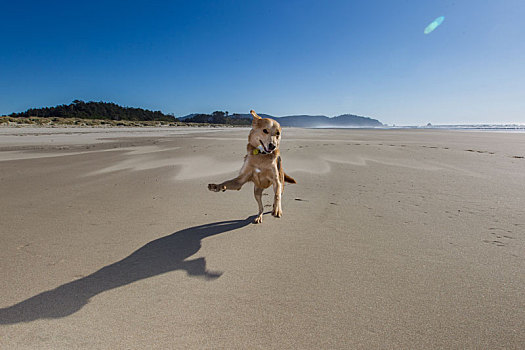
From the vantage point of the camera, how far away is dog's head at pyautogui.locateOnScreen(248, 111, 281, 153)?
3.23 m

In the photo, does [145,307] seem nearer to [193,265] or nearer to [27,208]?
[193,265]

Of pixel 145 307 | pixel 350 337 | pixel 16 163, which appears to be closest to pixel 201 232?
pixel 145 307

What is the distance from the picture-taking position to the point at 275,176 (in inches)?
134

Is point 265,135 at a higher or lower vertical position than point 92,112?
lower

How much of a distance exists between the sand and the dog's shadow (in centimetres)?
1

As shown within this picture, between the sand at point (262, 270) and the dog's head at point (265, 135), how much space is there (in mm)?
1176

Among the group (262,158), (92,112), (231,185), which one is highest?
(92,112)

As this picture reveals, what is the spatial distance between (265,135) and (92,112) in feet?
261

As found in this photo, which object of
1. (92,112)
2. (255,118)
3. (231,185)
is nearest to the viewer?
(231,185)

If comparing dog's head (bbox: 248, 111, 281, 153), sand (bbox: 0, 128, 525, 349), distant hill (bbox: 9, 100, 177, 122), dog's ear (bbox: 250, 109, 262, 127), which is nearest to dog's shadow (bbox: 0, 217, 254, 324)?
sand (bbox: 0, 128, 525, 349)

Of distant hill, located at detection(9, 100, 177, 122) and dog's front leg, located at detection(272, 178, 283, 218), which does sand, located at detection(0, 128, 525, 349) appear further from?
distant hill, located at detection(9, 100, 177, 122)

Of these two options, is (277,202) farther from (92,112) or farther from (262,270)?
(92,112)

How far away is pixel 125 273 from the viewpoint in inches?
96.3

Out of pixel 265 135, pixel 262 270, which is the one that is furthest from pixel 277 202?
pixel 262 270
